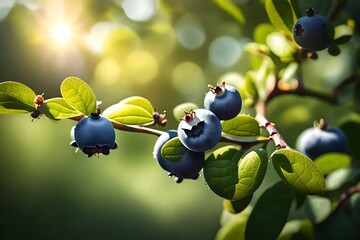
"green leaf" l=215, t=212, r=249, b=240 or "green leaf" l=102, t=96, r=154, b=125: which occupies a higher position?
"green leaf" l=102, t=96, r=154, b=125

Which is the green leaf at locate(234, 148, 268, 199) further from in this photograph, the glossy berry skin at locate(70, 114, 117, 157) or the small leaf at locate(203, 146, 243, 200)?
the glossy berry skin at locate(70, 114, 117, 157)

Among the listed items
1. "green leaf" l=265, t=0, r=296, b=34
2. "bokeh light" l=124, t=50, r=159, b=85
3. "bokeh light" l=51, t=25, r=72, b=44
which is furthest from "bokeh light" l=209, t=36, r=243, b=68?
"green leaf" l=265, t=0, r=296, b=34

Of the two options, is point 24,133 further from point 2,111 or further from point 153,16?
point 2,111

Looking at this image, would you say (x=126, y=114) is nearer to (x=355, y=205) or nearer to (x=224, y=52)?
(x=355, y=205)

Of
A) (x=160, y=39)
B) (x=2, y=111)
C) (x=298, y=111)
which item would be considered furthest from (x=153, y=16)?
(x=2, y=111)

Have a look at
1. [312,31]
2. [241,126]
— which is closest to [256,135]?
[241,126]

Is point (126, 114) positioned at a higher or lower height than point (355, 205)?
higher

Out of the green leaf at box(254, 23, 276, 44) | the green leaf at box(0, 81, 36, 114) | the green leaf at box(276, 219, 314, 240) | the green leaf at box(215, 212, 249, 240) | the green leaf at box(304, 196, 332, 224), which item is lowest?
the green leaf at box(276, 219, 314, 240)
